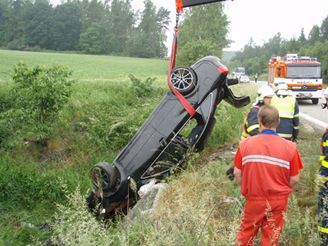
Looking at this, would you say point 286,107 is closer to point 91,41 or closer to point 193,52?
point 193,52

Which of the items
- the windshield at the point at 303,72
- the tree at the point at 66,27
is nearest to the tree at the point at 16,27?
the tree at the point at 66,27

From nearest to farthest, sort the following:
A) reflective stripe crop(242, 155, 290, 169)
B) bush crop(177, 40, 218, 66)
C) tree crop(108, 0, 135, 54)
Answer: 1. reflective stripe crop(242, 155, 290, 169)
2. bush crop(177, 40, 218, 66)
3. tree crop(108, 0, 135, 54)

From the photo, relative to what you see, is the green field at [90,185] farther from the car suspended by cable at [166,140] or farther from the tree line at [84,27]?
the tree line at [84,27]

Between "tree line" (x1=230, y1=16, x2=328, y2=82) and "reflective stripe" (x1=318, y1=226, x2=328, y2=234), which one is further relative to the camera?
"tree line" (x1=230, y1=16, x2=328, y2=82)

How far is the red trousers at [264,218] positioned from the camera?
3.08 metres

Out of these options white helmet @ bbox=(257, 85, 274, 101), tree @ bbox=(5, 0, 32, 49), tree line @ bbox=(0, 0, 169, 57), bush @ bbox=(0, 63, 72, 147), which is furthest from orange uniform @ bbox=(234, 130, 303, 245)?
tree @ bbox=(5, 0, 32, 49)

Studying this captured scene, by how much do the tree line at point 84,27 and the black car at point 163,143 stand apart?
51190 millimetres

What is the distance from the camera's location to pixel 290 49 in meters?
68.8

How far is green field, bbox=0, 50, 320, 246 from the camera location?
10.3 ft

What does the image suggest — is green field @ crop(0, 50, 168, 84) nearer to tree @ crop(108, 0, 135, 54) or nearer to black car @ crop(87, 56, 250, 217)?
black car @ crop(87, 56, 250, 217)

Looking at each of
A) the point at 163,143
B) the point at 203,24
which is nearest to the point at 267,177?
the point at 163,143

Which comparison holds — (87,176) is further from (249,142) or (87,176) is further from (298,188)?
(249,142)

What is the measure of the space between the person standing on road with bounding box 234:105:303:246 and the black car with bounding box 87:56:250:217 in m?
2.10

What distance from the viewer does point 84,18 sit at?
78438mm
